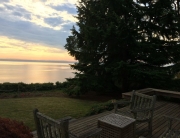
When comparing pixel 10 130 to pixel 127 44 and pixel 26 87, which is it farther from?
pixel 26 87

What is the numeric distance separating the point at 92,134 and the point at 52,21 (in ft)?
43.3

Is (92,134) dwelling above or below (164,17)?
below

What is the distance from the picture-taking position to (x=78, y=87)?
9422mm

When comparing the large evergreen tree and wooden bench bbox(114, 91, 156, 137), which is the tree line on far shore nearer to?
the large evergreen tree

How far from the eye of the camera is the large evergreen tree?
787cm

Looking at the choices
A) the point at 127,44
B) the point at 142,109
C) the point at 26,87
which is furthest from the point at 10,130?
the point at 26,87

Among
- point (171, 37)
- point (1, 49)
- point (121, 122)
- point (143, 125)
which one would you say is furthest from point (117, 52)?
point (1, 49)

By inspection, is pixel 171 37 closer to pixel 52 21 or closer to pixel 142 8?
pixel 142 8

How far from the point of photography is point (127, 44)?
332 inches

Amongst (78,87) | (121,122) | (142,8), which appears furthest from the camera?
(78,87)

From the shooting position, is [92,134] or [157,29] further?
[157,29]

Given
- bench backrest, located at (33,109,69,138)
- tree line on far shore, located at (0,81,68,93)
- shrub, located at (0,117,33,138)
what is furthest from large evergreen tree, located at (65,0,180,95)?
shrub, located at (0,117,33,138)

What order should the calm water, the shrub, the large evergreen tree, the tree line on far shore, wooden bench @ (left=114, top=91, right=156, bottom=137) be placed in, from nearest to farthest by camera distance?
the shrub → wooden bench @ (left=114, top=91, right=156, bottom=137) → the large evergreen tree → the tree line on far shore → the calm water

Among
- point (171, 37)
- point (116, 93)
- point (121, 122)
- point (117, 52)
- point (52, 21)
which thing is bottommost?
point (116, 93)
